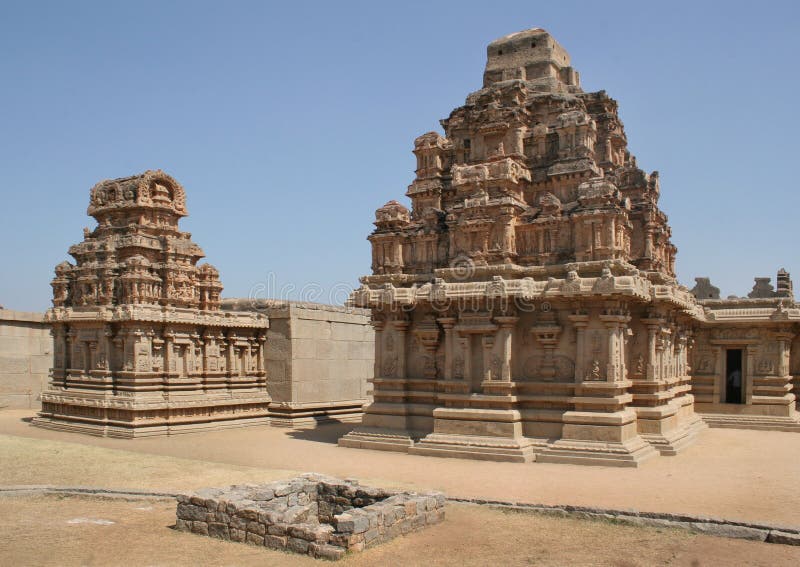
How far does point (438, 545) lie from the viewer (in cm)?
916

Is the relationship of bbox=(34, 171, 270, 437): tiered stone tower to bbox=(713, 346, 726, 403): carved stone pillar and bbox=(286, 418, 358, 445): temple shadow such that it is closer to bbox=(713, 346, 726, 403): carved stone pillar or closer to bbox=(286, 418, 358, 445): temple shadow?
bbox=(286, 418, 358, 445): temple shadow

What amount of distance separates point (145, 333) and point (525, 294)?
432 inches

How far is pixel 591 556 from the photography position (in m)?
8.70

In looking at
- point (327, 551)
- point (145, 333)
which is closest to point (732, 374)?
point (145, 333)

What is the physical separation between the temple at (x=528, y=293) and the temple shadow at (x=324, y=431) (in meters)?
1.63

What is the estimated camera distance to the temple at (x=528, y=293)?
1585cm

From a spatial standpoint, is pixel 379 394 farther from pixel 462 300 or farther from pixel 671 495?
pixel 671 495

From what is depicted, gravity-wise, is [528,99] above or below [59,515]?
above

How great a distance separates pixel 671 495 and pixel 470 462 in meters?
4.76

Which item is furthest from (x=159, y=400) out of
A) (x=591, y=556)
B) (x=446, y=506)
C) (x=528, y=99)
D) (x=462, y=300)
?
(x=591, y=556)

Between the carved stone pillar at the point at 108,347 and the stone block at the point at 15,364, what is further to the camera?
the stone block at the point at 15,364

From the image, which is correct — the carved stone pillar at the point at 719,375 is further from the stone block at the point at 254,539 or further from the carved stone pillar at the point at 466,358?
the stone block at the point at 254,539

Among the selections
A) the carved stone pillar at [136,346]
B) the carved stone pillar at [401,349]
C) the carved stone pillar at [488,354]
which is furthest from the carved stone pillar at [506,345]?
the carved stone pillar at [136,346]

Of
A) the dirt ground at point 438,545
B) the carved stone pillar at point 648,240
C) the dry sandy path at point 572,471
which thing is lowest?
the dry sandy path at point 572,471
